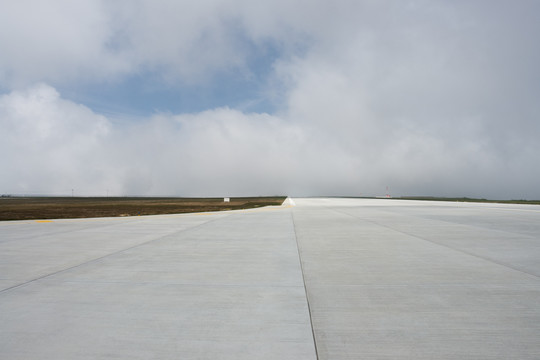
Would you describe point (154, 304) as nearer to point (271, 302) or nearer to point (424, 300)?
point (271, 302)

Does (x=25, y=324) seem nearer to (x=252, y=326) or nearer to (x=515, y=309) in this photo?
(x=252, y=326)

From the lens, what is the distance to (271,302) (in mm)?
3678

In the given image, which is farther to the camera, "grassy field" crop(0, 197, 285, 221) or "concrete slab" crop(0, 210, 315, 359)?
"grassy field" crop(0, 197, 285, 221)

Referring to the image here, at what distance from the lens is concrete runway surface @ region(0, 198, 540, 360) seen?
8.70 feet

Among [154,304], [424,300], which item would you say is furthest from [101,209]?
[424,300]

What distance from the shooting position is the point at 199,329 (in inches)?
117

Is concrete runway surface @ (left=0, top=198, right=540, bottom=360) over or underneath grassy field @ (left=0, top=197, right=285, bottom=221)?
underneath

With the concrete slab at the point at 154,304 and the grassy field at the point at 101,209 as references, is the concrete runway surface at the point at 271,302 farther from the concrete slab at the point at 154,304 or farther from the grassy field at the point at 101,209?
the grassy field at the point at 101,209

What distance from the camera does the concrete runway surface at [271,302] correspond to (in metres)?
2.65

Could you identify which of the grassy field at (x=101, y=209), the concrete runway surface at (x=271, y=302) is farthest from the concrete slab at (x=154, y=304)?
the grassy field at (x=101, y=209)

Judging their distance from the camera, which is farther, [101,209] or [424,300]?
[101,209]

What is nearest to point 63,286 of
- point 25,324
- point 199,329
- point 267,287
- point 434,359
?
point 25,324

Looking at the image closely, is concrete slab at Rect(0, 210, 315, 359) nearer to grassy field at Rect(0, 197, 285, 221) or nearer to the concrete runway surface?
the concrete runway surface

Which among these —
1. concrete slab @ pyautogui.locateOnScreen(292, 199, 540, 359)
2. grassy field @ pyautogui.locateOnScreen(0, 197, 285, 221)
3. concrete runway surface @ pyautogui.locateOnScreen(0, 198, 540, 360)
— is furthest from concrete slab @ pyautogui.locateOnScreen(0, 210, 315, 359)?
grassy field @ pyautogui.locateOnScreen(0, 197, 285, 221)
